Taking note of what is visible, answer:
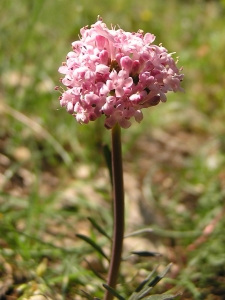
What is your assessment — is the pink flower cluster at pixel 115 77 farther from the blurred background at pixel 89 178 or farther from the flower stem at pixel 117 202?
the blurred background at pixel 89 178

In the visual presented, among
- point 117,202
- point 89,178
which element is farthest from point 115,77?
point 89,178

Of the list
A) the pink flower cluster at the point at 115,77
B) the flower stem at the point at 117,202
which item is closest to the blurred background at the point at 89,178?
the flower stem at the point at 117,202

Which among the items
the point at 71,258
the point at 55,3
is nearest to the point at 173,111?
the point at 55,3

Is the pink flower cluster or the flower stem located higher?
the pink flower cluster

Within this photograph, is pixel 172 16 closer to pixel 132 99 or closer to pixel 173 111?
pixel 173 111

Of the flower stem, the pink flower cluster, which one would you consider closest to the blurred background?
the flower stem

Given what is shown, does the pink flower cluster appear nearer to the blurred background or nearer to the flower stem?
the flower stem
